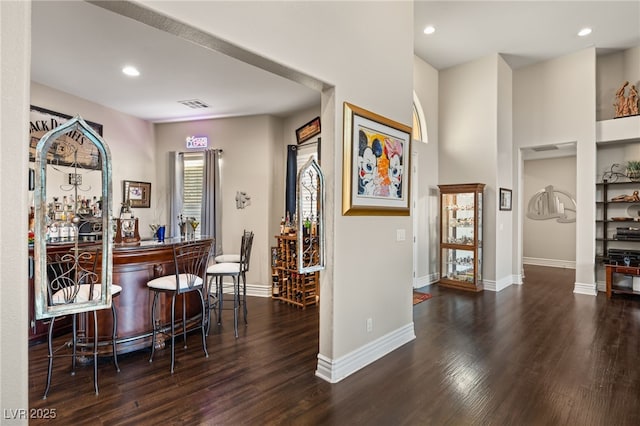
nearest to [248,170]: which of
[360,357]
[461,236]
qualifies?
[360,357]

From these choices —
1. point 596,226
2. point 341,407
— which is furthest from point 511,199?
point 341,407

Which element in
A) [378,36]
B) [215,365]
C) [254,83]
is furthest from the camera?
[254,83]

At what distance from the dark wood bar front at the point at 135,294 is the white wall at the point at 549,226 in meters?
8.93

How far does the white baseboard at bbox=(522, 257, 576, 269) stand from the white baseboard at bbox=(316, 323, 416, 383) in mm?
7092

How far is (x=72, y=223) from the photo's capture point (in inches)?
72.9

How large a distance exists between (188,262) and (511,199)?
625cm

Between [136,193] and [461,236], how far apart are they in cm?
610

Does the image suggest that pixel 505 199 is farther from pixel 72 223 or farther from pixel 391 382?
pixel 72 223

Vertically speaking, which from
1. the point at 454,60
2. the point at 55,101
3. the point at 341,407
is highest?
the point at 454,60

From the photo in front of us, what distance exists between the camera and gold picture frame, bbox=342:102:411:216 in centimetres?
289

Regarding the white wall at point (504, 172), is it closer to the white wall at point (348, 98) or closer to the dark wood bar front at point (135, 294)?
the white wall at point (348, 98)

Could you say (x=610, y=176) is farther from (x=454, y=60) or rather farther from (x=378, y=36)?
(x=378, y=36)

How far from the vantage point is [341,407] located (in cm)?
240

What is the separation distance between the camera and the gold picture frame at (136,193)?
5730mm
